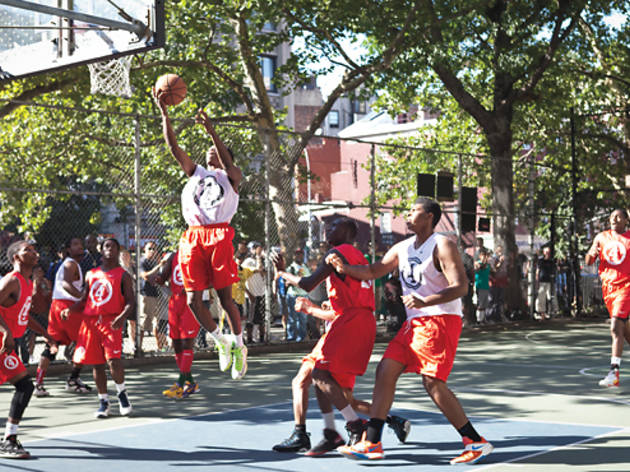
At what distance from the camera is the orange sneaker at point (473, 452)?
684 cm

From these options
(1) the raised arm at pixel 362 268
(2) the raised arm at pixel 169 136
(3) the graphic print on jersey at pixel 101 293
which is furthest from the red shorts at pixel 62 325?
(1) the raised arm at pixel 362 268

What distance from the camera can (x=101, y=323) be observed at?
9875mm

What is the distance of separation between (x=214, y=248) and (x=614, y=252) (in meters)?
5.58

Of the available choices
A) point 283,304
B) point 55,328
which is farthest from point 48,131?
point 55,328

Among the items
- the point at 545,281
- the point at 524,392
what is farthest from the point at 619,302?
the point at 545,281

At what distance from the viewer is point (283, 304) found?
1884cm

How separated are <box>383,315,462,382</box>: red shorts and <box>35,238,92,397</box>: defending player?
5.61 m

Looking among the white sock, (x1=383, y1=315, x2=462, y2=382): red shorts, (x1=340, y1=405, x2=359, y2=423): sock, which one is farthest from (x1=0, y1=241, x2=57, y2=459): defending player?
(x1=383, y1=315, x2=462, y2=382): red shorts

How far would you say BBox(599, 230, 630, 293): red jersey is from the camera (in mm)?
11555

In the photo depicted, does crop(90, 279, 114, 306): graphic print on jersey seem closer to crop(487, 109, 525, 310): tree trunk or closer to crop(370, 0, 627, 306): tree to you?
crop(370, 0, 627, 306): tree

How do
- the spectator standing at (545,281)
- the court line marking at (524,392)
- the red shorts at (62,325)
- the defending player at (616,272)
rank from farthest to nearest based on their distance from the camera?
the spectator standing at (545,281), the red shorts at (62,325), the defending player at (616,272), the court line marking at (524,392)

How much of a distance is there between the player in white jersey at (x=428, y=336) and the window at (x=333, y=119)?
67852 mm

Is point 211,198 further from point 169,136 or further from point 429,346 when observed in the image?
point 429,346

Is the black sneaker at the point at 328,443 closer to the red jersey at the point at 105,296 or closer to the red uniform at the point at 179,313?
the red jersey at the point at 105,296
